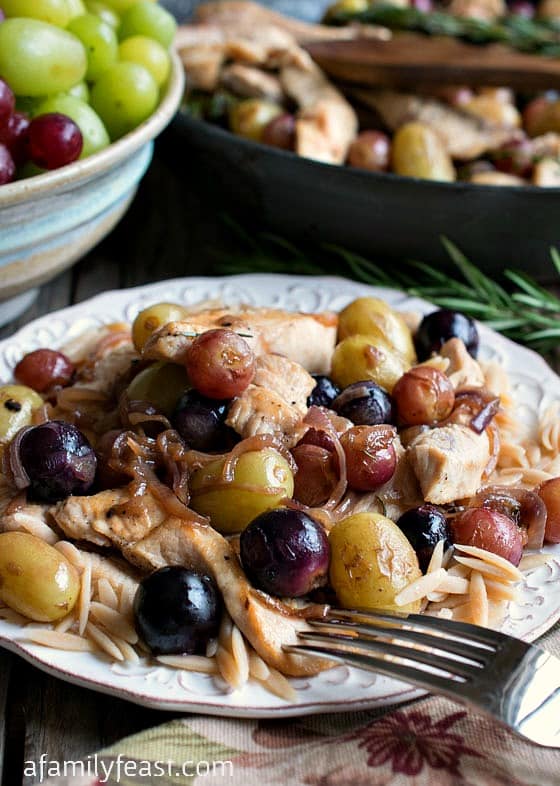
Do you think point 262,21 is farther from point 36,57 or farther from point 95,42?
point 36,57

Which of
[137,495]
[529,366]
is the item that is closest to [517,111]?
[529,366]

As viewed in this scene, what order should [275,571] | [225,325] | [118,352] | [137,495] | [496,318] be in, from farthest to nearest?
[496,318] → [118,352] → [225,325] → [137,495] → [275,571]

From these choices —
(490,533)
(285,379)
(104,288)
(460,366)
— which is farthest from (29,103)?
(490,533)

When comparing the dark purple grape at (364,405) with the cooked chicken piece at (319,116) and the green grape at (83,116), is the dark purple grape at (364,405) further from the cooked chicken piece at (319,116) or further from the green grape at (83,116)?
the cooked chicken piece at (319,116)

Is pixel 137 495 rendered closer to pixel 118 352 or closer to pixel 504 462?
pixel 118 352

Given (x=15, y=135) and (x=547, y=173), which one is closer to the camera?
(x=15, y=135)
